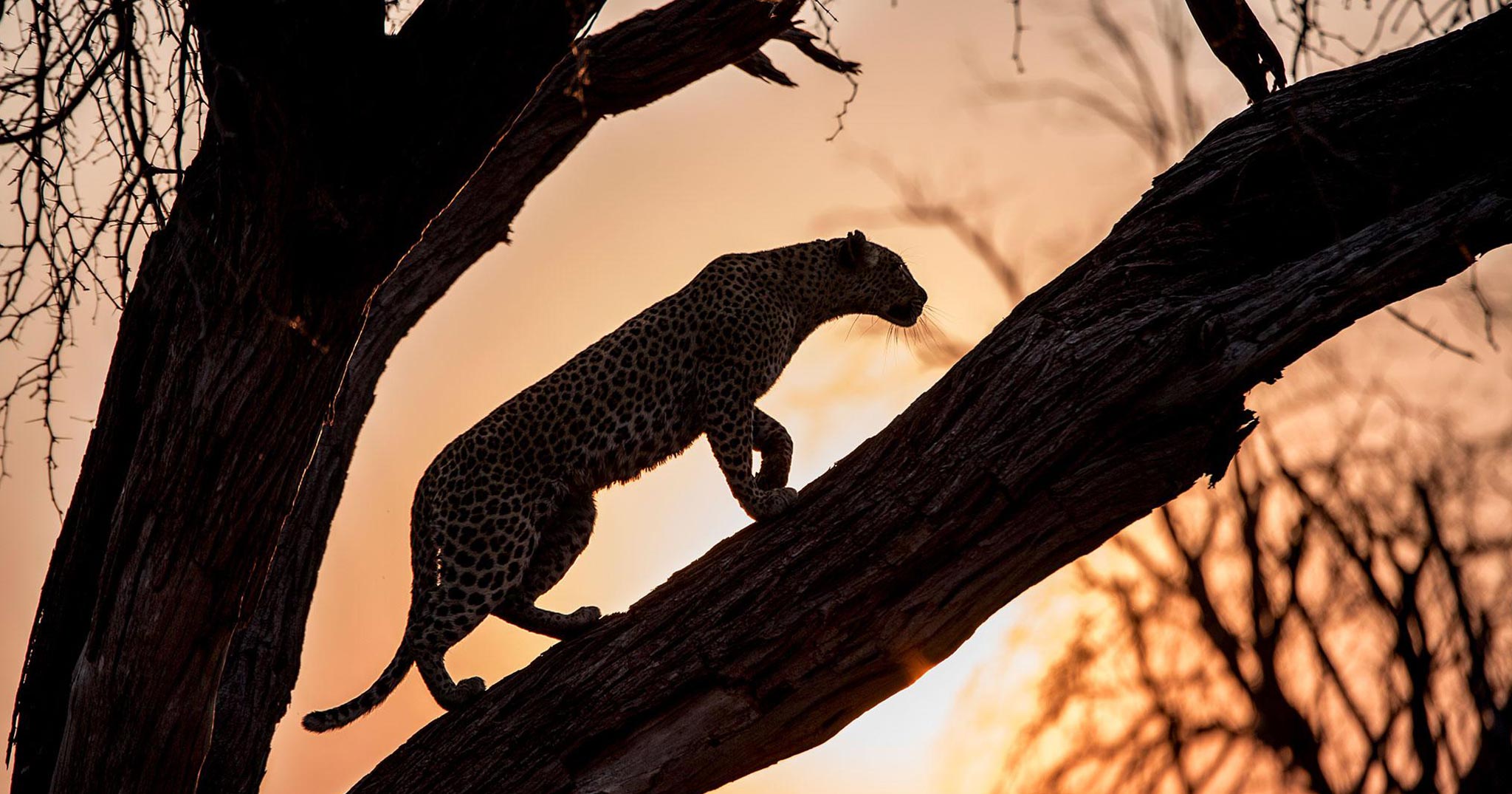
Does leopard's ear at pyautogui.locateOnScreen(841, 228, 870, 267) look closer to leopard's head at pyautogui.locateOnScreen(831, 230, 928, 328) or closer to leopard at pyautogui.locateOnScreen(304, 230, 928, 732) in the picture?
leopard's head at pyautogui.locateOnScreen(831, 230, 928, 328)

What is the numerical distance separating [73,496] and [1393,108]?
4.79 metres

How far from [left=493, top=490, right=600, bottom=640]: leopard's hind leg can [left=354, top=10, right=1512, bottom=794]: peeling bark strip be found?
0.64 metres

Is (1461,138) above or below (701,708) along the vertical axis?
above

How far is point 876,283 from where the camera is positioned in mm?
6258

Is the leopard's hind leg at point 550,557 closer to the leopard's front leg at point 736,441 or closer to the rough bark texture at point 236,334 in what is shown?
the leopard's front leg at point 736,441

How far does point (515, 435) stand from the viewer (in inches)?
202

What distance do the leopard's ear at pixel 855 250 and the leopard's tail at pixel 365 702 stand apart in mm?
2797

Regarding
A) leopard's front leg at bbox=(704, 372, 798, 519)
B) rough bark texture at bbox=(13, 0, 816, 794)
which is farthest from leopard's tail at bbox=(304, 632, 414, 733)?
leopard's front leg at bbox=(704, 372, 798, 519)

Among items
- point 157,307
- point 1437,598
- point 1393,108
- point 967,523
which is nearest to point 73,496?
point 157,307

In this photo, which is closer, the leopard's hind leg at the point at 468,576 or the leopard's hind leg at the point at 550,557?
the leopard's hind leg at the point at 468,576

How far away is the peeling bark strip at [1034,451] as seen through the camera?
3.86 metres

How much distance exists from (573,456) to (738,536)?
1.01 meters

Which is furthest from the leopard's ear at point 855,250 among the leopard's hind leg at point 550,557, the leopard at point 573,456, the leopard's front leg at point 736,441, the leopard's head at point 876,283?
the leopard's hind leg at point 550,557

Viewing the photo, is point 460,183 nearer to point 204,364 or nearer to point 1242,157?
point 204,364
